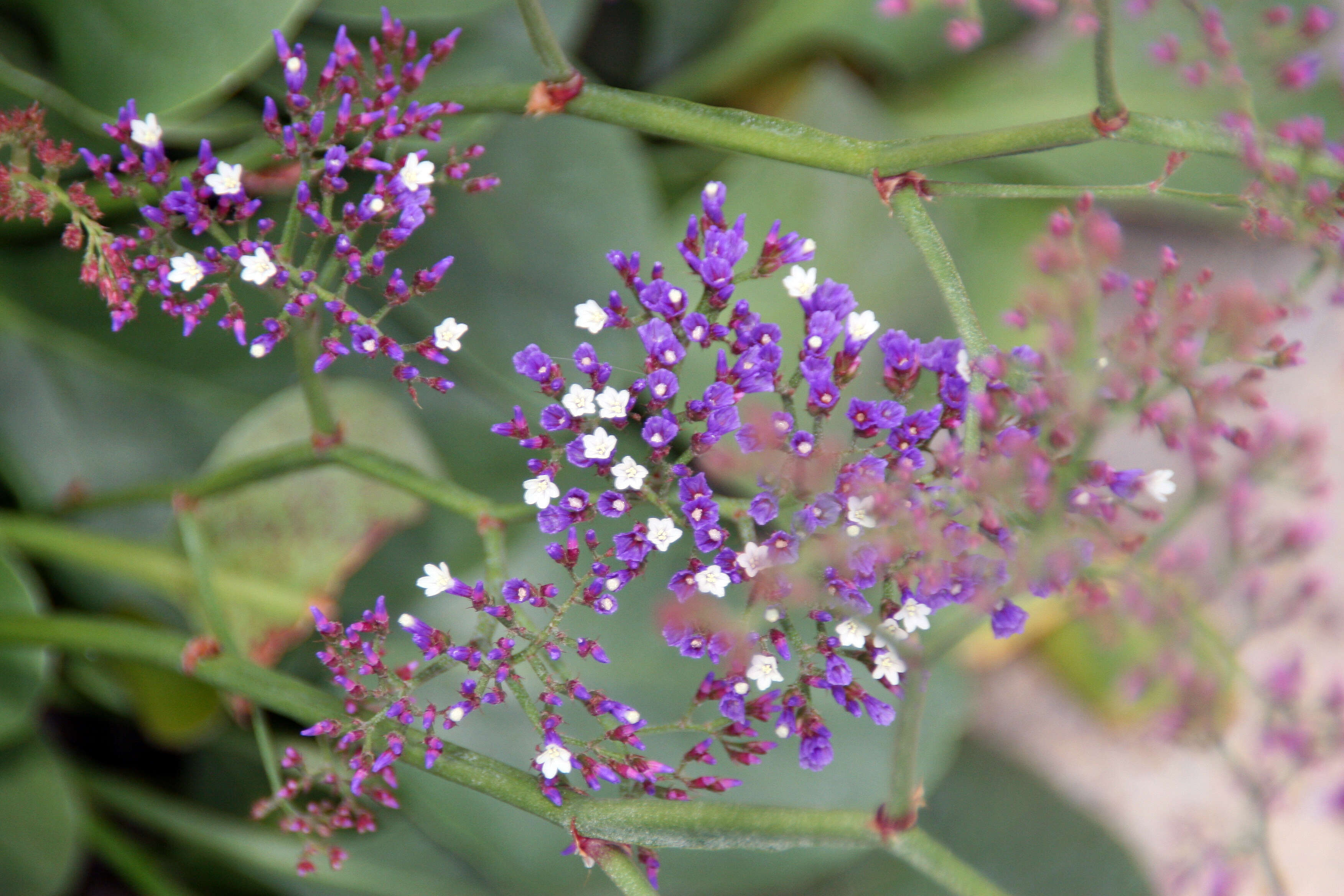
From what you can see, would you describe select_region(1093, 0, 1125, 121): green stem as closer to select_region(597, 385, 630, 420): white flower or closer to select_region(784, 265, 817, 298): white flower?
select_region(784, 265, 817, 298): white flower

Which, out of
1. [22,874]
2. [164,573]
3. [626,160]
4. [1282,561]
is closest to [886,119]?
[626,160]

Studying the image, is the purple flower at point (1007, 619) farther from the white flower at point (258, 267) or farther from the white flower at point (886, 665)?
the white flower at point (258, 267)

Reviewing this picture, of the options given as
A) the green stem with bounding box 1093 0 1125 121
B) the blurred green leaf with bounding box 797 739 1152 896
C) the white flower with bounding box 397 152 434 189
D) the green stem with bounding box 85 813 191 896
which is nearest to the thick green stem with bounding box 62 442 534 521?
the white flower with bounding box 397 152 434 189

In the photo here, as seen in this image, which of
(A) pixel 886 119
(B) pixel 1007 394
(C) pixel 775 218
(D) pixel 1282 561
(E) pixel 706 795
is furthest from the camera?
(A) pixel 886 119

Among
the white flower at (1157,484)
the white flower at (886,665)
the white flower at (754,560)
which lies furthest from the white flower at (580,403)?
the white flower at (1157,484)

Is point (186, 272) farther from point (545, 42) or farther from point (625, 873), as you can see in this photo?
point (625, 873)

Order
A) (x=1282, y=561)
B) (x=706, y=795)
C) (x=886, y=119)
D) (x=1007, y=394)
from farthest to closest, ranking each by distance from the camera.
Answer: (x=886, y=119) → (x=706, y=795) → (x=1282, y=561) → (x=1007, y=394)

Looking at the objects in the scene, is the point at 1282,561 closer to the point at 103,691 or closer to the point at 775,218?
the point at 775,218
